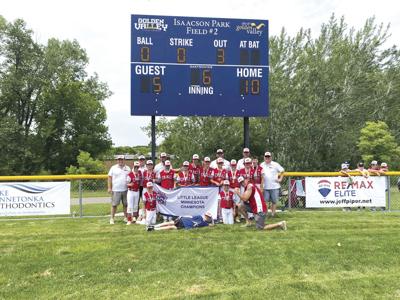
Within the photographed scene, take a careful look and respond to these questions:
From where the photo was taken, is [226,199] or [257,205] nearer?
[257,205]

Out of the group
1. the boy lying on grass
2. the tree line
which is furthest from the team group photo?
the tree line

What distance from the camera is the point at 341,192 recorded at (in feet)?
41.4

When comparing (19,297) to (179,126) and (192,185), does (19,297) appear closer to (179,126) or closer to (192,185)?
(192,185)

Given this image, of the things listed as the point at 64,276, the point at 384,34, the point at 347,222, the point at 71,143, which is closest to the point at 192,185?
the point at 347,222

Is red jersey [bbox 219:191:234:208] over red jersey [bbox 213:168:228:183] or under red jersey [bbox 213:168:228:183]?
under

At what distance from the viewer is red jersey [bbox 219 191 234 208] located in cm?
1000

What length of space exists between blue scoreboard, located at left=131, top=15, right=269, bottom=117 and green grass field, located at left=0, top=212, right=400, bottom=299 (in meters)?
4.68

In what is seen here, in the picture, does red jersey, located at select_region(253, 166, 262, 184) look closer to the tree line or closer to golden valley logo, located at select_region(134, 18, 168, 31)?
golden valley logo, located at select_region(134, 18, 168, 31)

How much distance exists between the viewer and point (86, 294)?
18.7 feet

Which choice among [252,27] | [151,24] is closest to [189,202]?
[151,24]

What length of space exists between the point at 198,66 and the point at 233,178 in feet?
14.6

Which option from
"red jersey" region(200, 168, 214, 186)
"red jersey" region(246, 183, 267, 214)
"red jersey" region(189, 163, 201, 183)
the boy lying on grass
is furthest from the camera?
"red jersey" region(189, 163, 201, 183)

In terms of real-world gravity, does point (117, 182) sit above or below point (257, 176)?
below

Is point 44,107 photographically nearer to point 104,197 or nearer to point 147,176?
point 104,197
